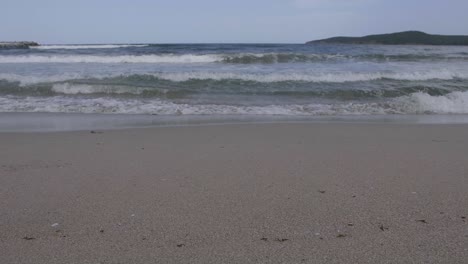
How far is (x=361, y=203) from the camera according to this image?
10.0 ft

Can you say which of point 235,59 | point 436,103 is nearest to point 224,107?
point 436,103

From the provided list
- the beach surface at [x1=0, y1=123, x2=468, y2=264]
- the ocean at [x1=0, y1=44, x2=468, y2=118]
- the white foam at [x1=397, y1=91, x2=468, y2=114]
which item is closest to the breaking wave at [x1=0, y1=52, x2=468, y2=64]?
the ocean at [x1=0, y1=44, x2=468, y2=118]

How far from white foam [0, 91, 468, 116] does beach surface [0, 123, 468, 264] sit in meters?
3.14

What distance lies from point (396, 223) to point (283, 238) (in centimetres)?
77

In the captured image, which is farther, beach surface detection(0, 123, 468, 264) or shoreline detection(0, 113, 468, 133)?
shoreline detection(0, 113, 468, 133)

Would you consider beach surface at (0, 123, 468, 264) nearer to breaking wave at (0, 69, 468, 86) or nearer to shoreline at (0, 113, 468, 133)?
shoreline at (0, 113, 468, 133)

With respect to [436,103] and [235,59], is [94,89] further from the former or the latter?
[235,59]

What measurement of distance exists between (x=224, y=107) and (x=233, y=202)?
5.84 meters

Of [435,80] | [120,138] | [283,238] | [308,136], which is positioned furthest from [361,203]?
[435,80]

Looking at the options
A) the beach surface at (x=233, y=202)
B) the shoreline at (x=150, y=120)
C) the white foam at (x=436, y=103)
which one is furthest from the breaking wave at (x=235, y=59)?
the beach surface at (x=233, y=202)

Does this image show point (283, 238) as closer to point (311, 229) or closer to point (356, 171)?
point (311, 229)

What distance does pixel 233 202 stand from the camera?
309 cm

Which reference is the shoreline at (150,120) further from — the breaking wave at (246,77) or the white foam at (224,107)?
the breaking wave at (246,77)

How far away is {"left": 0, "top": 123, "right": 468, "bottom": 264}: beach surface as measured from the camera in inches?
93.7
